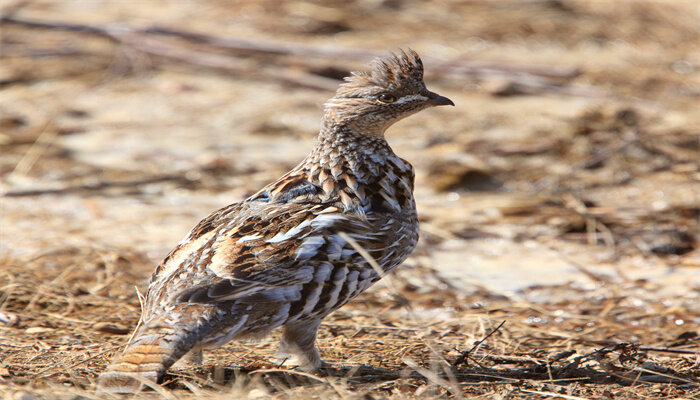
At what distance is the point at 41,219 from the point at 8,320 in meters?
1.96

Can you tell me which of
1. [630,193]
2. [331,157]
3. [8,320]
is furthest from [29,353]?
[630,193]

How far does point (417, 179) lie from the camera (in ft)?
25.3

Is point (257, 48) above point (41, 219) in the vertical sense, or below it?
above

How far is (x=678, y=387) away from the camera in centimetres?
423

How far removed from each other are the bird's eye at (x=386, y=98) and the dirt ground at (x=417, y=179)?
1.31 m

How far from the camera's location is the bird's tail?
366 cm

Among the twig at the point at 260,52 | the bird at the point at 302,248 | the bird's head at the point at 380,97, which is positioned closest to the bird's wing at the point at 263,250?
the bird at the point at 302,248

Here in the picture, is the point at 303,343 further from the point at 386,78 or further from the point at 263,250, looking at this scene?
the point at 386,78

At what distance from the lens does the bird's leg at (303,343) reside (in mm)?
4324

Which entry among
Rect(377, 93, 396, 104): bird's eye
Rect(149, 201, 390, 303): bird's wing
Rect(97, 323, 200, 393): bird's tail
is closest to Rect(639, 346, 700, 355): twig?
Rect(149, 201, 390, 303): bird's wing

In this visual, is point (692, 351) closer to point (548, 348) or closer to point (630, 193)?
point (548, 348)

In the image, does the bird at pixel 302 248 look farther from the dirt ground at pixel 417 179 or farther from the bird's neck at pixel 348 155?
the dirt ground at pixel 417 179

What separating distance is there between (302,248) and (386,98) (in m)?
1.11

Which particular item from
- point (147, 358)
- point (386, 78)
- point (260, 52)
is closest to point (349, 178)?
point (386, 78)
